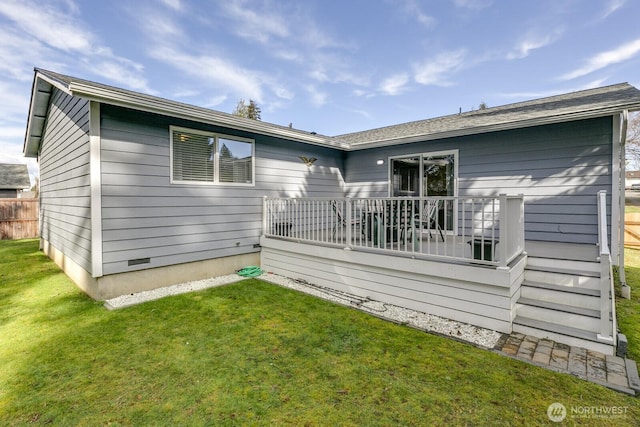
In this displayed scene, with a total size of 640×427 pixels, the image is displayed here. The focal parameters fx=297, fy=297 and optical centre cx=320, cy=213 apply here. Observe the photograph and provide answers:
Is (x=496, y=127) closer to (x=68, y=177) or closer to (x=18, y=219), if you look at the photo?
(x=68, y=177)

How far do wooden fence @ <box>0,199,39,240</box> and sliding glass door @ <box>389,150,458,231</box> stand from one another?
14601mm

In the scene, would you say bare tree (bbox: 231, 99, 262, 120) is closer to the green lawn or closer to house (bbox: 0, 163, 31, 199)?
house (bbox: 0, 163, 31, 199)

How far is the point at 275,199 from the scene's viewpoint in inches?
245

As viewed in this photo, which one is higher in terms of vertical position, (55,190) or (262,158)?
(262,158)

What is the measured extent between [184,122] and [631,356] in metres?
6.81

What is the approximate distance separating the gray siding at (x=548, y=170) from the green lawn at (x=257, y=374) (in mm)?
3799

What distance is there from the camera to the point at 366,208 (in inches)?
196

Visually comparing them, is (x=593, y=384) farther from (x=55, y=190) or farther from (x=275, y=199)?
(x=55, y=190)

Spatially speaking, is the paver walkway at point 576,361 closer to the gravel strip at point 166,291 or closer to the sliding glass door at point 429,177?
the sliding glass door at point 429,177

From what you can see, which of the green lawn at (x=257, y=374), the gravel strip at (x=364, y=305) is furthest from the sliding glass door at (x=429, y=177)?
the green lawn at (x=257, y=374)

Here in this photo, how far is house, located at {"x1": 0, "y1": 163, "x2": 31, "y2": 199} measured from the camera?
1770cm

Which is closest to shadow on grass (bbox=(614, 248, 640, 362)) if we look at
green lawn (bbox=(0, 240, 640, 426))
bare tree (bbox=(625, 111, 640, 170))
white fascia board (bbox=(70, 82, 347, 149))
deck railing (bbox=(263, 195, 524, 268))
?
green lawn (bbox=(0, 240, 640, 426))

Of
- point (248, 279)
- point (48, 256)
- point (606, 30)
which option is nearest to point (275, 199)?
point (248, 279)

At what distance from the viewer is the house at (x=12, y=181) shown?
58.1 ft
